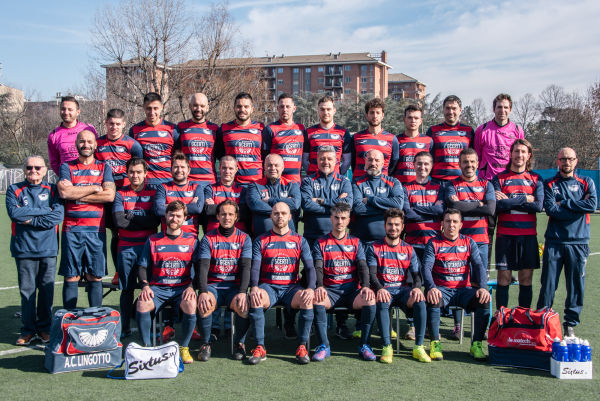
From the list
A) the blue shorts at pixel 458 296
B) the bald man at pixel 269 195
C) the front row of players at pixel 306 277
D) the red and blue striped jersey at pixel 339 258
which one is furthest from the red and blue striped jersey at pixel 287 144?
the blue shorts at pixel 458 296

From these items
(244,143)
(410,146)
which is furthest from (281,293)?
(410,146)

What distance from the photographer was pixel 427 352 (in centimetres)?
513

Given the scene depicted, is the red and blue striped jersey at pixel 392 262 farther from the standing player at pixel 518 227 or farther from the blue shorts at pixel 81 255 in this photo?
the blue shorts at pixel 81 255

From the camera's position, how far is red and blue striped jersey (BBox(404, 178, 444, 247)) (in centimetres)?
576

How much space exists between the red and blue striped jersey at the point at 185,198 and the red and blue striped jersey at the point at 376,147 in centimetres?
178

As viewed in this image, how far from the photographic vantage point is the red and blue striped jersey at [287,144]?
6268 millimetres

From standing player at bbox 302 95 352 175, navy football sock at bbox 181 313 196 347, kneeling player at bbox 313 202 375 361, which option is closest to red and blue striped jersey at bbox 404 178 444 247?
kneeling player at bbox 313 202 375 361

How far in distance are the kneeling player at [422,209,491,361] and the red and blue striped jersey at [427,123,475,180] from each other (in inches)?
38.9

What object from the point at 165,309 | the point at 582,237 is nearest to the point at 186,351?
the point at 165,309

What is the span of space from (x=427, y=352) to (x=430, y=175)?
7.23 feet

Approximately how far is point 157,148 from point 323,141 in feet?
6.14

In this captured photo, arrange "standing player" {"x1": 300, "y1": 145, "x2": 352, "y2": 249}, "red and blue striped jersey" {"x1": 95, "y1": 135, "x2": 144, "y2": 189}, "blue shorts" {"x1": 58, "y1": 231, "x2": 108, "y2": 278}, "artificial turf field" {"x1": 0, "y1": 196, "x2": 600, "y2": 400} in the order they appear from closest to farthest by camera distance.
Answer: "artificial turf field" {"x1": 0, "y1": 196, "x2": 600, "y2": 400} → "blue shorts" {"x1": 58, "y1": 231, "x2": 108, "y2": 278} → "standing player" {"x1": 300, "y1": 145, "x2": 352, "y2": 249} → "red and blue striped jersey" {"x1": 95, "y1": 135, "x2": 144, "y2": 189}

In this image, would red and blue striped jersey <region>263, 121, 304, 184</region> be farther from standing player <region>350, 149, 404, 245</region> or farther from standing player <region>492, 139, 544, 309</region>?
standing player <region>492, 139, 544, 309</region>

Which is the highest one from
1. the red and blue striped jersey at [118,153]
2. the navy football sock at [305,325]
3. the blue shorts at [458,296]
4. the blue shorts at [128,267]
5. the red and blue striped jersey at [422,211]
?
the red and blue striped jersey at [118,153]
